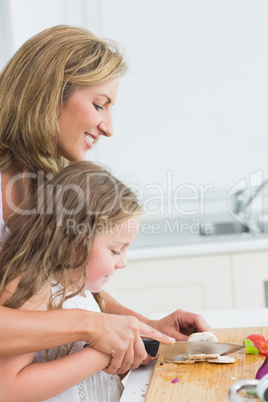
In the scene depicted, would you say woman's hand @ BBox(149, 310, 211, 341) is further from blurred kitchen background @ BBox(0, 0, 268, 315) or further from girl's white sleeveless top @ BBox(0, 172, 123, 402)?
blurred kitchen background @ BBox(0, 0, 268, 315)

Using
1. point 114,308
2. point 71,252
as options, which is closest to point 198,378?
point 71,252

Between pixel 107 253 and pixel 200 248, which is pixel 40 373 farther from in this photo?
pixel 200 248

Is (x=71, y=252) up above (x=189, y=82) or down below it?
above

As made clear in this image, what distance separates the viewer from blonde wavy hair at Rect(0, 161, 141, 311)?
1.10 m

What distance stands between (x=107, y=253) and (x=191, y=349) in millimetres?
242

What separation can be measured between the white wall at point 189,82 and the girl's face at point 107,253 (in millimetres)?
1788

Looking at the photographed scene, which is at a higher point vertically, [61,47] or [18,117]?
[61,47]

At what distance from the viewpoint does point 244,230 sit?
110 inches

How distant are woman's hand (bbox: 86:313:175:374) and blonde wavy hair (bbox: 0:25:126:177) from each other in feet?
1.51

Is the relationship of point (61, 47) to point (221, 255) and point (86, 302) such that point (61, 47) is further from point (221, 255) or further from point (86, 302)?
point (221, 255)

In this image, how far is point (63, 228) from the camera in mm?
1132

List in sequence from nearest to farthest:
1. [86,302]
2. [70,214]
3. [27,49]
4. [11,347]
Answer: [11,347] < [70,214] < [86,302] < [27,49]

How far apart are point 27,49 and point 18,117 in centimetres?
17

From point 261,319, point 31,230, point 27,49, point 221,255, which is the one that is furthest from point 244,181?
point 31,230
